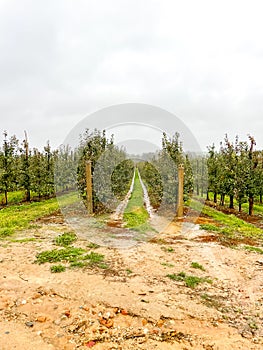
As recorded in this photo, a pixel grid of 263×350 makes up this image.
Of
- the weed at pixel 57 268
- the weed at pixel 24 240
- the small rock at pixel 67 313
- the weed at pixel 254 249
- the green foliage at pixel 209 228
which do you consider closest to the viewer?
the small rock at pixel 67 313

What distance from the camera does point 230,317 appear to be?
4.56 m

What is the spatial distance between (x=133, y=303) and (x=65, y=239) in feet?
14.7

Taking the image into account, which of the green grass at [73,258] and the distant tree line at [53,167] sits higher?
the distant tree line at [53,167]

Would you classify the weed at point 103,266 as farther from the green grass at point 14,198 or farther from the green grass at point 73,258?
the green grass at point 14,198

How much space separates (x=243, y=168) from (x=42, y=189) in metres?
14.3

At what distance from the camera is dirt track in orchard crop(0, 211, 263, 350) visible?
12.7 ft

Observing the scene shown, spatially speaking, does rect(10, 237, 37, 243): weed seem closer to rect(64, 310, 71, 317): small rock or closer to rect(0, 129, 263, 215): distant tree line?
rect(64, 310, 71, 317): small rock

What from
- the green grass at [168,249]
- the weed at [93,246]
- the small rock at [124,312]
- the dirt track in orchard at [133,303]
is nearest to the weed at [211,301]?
the dirt track in orchard at [133,303]

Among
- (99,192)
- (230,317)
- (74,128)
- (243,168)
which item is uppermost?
(74,128)

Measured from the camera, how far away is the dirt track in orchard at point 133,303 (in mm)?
3885

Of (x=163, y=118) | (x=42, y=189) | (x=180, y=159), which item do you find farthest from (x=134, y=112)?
(x=42, y=189)

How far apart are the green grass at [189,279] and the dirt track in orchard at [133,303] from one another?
10 centimetres

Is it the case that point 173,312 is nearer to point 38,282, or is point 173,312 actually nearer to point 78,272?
point 78,272

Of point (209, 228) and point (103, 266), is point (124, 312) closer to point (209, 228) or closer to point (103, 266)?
point (103, 266)
